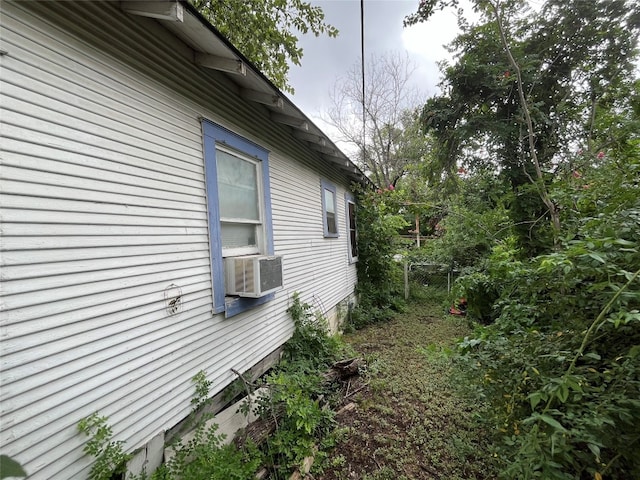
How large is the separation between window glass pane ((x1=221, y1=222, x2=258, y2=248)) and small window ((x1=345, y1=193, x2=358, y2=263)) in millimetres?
4366

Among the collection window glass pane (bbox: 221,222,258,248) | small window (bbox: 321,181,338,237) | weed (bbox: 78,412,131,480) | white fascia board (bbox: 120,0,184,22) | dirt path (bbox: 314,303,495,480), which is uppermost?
white fascia board (bbox: 120,0,184,22)

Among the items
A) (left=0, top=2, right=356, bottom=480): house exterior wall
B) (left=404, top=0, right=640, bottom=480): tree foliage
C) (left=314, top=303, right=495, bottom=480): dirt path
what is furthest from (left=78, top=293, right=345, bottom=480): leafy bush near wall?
(left=404, top=0, right=640, bottom=480): tree foliage

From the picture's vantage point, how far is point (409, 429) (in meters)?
2.88

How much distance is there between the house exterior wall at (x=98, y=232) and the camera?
1.29m

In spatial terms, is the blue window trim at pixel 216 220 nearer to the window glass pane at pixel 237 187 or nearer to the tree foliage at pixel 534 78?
the window glass pane at pixel 237 187

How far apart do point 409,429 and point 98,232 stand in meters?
3.30

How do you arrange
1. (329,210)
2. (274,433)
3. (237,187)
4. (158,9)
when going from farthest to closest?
(329,210)
(237,187)
(274,433)
(158,9)

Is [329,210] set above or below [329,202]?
below

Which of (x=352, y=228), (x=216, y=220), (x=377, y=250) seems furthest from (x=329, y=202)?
(x=216, y=220)

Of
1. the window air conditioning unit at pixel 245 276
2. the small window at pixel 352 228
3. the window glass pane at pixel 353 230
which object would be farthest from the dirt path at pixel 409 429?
the window glass pane at pixel 353 230

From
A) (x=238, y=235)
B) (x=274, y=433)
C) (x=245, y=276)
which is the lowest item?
(x=274, y=433)

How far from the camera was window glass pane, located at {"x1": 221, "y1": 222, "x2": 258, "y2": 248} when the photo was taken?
2801 millimetres

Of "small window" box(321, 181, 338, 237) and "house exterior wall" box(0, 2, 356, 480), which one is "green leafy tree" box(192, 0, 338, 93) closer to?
"small window" box(321, 181, 338, 237)

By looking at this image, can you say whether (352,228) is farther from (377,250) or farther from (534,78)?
(534,78)
